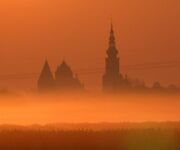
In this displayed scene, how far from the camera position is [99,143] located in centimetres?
3184

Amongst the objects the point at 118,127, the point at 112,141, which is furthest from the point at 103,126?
the point at 112,141

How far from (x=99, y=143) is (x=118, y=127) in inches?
259

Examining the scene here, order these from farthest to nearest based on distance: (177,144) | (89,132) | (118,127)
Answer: (118,127) < (89,132) < (177,144)

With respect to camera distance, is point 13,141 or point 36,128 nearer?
point 13,141

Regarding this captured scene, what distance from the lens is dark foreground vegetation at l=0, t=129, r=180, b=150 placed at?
1214 inches

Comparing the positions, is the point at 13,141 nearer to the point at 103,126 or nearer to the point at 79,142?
the point at 79,142

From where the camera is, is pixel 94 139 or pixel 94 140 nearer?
pixel 94 140

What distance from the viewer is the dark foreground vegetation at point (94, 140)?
3083 centimetres

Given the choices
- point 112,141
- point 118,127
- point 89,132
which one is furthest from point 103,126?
point 112,141

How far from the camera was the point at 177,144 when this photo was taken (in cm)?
3119

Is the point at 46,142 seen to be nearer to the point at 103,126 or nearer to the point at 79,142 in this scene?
the point at 79,142

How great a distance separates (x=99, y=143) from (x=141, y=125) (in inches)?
276

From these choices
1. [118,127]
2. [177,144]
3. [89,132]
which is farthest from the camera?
[118,127]

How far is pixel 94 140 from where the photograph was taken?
32500 mm
